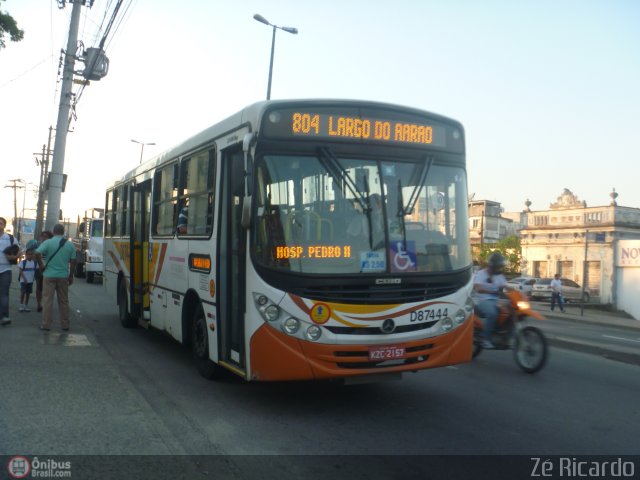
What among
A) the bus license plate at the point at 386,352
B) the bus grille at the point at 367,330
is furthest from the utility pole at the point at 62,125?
the bus license plate at the point at 386,352

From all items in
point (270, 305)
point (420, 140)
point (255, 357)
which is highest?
point (420, 140)

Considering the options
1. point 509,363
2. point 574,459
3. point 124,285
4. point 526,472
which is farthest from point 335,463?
point 124,285

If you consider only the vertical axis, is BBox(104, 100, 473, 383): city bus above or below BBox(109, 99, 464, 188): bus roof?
below

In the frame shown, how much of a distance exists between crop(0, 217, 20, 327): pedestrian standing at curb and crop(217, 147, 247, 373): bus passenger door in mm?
5665

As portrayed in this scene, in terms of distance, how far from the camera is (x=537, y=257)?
4484 cm

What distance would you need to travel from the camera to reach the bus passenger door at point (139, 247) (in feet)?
35.6

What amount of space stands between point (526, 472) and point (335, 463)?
1.45 meters

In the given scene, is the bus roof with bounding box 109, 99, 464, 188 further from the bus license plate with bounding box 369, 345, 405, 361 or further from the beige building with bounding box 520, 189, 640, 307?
the beige building with bounding box 520, 189, 640, 307

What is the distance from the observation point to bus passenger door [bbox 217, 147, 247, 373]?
652 centimetres

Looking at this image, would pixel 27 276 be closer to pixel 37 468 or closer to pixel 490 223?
pixel 37 468

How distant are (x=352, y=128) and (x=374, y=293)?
1708 millimetres

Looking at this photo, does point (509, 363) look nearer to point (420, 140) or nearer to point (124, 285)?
point (420, 140)

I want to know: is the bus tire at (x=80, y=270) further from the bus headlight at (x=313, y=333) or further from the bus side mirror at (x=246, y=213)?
the bus headlight at (x=313, y=333)

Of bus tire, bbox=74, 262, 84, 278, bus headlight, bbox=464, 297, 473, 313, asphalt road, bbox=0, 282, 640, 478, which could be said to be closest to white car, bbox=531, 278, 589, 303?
bus tire, bbox=74, 262, 84, 278
